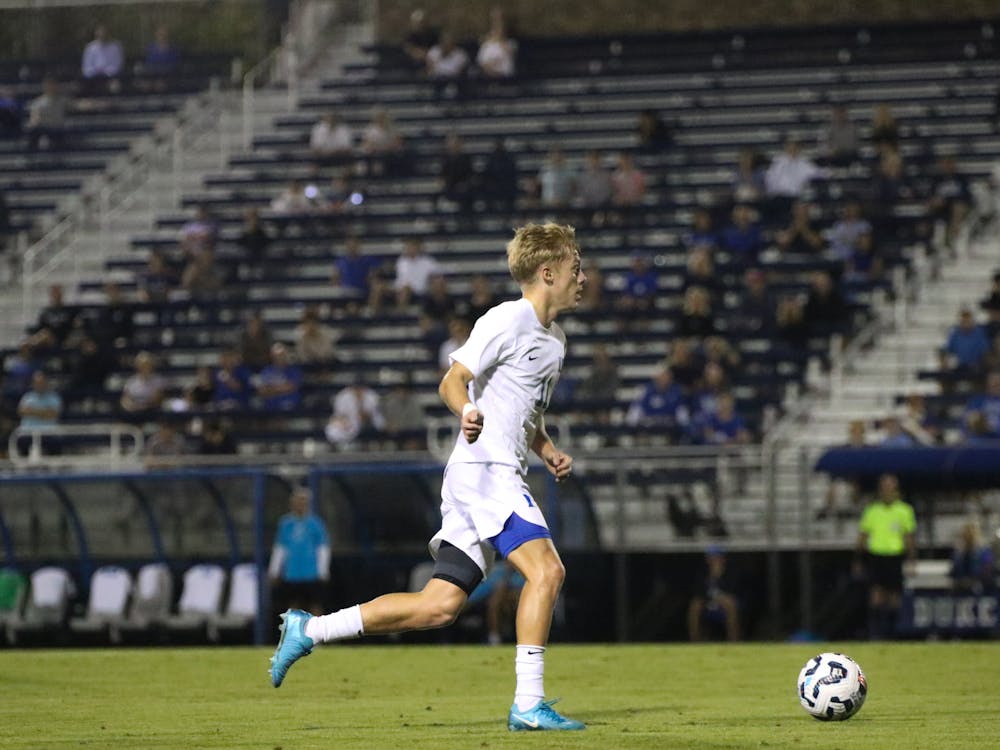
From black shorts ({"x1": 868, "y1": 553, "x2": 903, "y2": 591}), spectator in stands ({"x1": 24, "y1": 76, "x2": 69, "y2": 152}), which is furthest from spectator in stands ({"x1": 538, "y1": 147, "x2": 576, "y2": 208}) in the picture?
black shorts ({"x1": 868, "y1": 553, "x2": 903, "y2": 591})

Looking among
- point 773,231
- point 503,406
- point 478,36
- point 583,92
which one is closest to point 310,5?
point 478,36

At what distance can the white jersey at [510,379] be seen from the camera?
9.00 m

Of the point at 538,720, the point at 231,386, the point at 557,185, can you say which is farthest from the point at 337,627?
the point at 557,185

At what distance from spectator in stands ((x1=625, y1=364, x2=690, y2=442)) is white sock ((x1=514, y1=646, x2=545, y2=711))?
14569 millimetres

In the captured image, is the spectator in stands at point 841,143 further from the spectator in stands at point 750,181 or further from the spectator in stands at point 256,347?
the spectator in stands at point 256,347

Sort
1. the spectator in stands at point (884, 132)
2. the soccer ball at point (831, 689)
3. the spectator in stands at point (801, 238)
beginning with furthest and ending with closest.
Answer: the spectator in stands at point (884, 132) < the spectator in stands at point (801, 238) < the soccer ball at point (831, 689)

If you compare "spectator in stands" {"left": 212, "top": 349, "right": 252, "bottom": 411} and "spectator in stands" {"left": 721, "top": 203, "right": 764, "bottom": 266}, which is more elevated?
"spectator in stands" {"left": 721, "top": 203, "right": 764, "bottom": 266}

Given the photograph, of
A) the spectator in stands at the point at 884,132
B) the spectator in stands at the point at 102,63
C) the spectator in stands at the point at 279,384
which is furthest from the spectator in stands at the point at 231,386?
the spectator in stands at the point at 102,63

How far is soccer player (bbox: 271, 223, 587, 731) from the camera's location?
29.3ft

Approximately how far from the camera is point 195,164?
33250 mm

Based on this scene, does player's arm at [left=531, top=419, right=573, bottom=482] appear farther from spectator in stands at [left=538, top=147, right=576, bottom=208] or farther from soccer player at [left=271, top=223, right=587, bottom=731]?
spectator in stands at [left=538, top=147, right=576, bottom=208]

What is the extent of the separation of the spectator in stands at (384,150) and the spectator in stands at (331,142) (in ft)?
1.25

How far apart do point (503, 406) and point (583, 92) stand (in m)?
24.0

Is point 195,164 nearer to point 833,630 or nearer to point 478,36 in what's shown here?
point 478,36
